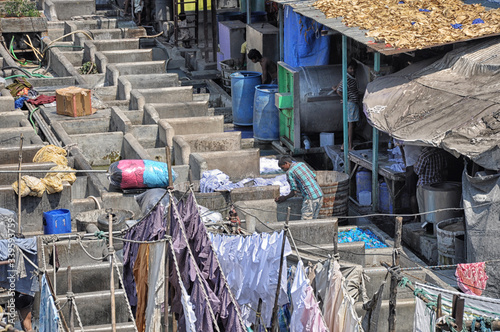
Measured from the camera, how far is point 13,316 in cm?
1186

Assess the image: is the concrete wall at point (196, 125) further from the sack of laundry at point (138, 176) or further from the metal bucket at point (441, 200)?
the metal bucket at point (441, 200)

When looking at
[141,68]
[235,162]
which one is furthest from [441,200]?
[141,68]

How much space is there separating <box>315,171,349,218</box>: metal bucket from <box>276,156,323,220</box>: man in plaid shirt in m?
0.76

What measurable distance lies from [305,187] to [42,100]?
1010 centimetres

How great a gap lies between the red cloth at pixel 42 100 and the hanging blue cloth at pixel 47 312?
39.9 feet

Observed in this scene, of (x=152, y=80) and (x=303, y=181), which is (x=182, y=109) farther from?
(x=303, y=181)

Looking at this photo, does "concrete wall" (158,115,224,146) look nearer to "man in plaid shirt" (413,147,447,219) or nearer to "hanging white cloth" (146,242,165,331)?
"man in plaid shirt" (413,147,447,219)

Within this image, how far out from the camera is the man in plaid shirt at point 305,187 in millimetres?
14211

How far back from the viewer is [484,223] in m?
12.2

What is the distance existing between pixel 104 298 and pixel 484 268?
5.06 metres

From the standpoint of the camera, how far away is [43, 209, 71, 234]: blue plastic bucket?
1369 cm

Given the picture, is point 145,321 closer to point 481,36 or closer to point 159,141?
point 481,36

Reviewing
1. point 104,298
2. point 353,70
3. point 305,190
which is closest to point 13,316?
point 104,298

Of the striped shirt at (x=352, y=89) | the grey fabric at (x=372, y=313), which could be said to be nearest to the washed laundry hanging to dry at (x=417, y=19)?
the striped shirt at (x=352, y=89)
